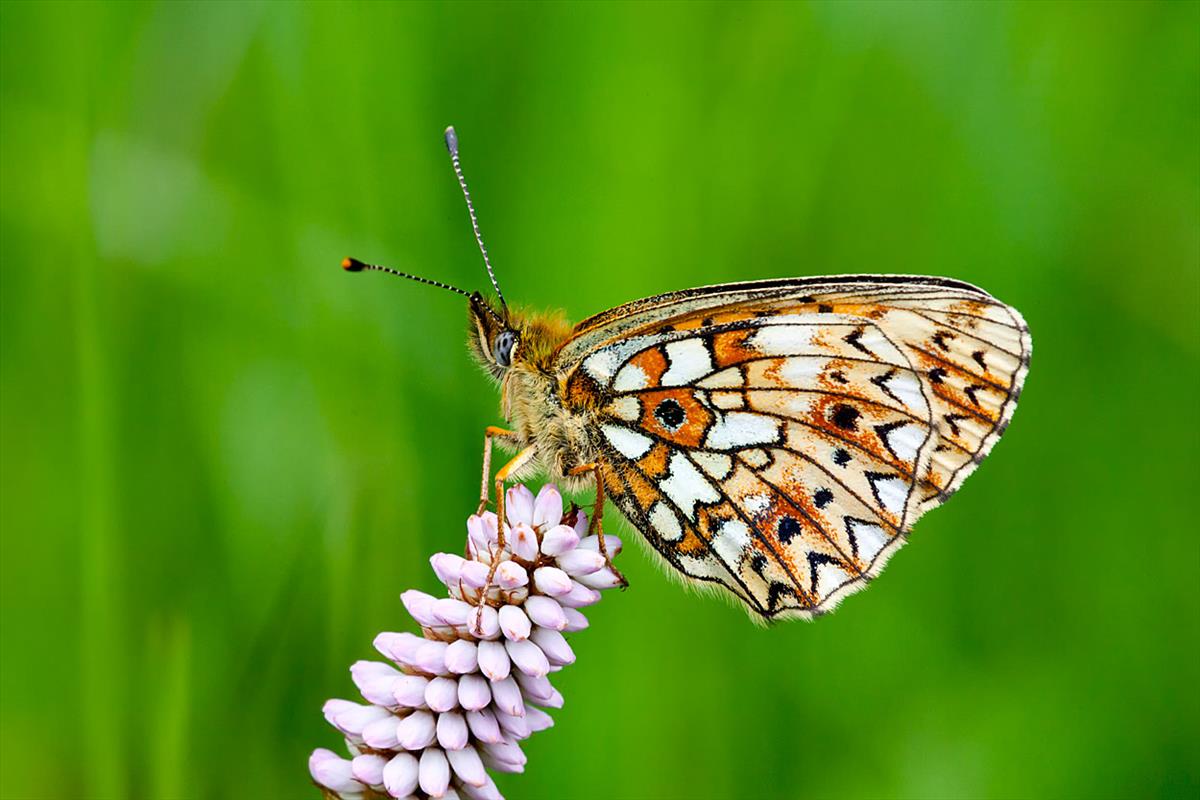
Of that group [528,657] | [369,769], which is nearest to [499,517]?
[528,657]

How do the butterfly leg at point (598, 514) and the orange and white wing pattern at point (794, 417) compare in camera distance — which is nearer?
the butterfly leg at point (598, 514)

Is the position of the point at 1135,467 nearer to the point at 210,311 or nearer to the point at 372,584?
the point at 372,584

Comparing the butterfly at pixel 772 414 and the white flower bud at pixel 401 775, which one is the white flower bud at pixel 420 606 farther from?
the butterfly at pixel 772 414

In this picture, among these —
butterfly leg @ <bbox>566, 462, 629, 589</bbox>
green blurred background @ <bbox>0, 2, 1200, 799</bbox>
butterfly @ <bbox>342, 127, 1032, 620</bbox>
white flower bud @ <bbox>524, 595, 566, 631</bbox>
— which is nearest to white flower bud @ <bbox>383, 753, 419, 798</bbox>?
white flower bud @ <bbox>524, 595, 566, 631</bbox>

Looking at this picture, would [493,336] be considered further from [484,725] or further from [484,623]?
[484,725]

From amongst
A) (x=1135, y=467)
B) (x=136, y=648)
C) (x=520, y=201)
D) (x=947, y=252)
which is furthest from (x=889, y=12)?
(x=136, y=648)

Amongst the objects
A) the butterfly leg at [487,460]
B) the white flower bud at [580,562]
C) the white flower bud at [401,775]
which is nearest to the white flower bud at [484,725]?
the white flower bud at [401,775]

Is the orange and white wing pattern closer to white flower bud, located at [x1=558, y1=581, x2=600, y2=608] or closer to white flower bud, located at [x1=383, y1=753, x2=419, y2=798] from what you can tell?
white flower bud, located at [x1=558, y1=581, x2=600, y2=608]

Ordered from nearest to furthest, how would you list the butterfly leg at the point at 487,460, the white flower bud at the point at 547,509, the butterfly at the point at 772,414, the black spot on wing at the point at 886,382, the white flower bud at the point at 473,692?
the white flower bud at the point at 473,692 < the white flower bud at the point at 547,509 < the butterfly leg at the point at 487,460 < the butterfly at the point at 772,414 < the black spot on wing at the point at 886,382
